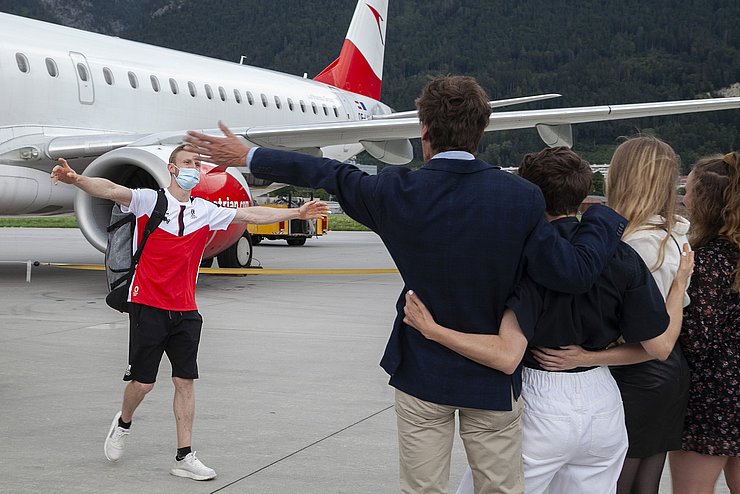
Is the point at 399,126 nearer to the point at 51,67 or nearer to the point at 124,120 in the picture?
the point at 124,120

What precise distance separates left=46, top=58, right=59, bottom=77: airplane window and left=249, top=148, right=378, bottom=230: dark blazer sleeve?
10.2 m

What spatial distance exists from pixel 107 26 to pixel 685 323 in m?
198

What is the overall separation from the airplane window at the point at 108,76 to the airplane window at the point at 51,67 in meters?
0.98

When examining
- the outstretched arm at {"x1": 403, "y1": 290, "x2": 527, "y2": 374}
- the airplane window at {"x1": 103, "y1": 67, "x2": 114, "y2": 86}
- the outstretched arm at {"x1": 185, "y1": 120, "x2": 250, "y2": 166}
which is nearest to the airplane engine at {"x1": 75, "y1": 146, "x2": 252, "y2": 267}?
the airplane window at {"x1": 103, "y1": 67, "x2": 114, "y2": 86}

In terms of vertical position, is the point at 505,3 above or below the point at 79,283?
above

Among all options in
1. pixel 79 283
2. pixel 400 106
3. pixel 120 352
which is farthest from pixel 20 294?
pixel 400 106

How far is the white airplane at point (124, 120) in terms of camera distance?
36.6 feet

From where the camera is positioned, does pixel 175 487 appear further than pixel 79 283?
No

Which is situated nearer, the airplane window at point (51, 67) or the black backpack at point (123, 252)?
the black backpack at point (123, 252)

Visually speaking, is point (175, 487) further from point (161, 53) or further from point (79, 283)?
point (161, 53)

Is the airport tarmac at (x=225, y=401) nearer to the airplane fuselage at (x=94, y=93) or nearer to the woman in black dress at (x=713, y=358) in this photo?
A: the woman in black dress at (x=713, y=358)

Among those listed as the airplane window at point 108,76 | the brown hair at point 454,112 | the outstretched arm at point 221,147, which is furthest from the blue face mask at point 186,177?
the airplane window at point 108,76

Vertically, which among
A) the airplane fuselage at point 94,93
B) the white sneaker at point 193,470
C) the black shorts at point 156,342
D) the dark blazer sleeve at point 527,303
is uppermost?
the airplane fuselage at point 94,93

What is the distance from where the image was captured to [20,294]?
10617 mm
